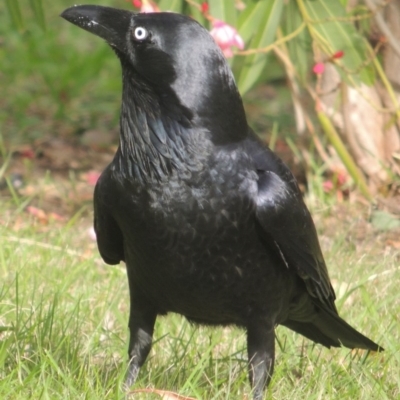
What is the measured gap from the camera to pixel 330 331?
141 inches

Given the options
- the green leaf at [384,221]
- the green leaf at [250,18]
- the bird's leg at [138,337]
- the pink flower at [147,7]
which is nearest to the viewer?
the bird's leg at [138,337]

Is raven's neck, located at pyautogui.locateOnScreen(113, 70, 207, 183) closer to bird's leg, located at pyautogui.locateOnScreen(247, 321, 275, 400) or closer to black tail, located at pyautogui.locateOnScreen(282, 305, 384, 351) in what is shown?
bird's leg, located at pyautogui.locateOnScreen(247, 321, 275, 400)

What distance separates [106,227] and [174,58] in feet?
2.17

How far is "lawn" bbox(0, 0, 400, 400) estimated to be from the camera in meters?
3.14

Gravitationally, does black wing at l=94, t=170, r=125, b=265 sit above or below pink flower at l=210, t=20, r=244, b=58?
below

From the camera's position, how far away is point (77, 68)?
7.80m

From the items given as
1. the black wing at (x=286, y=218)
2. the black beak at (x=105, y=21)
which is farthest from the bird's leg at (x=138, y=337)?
the black beak at (x=105, y=21)

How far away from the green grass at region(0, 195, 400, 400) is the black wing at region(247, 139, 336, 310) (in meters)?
0.36

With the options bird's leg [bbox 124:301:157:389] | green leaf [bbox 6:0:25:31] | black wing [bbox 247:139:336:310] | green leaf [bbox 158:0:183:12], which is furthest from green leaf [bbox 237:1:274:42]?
bird's leg [bbox 124:301:157:389]

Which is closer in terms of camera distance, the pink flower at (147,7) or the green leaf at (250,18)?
the pink flower at (147,7)

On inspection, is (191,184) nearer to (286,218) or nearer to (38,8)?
(286,218)

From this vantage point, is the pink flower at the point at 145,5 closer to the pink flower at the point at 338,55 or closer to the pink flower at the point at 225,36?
the pink flower at the point at 225,36

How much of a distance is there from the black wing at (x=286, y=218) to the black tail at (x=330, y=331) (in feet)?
0.79

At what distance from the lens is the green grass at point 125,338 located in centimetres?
310
